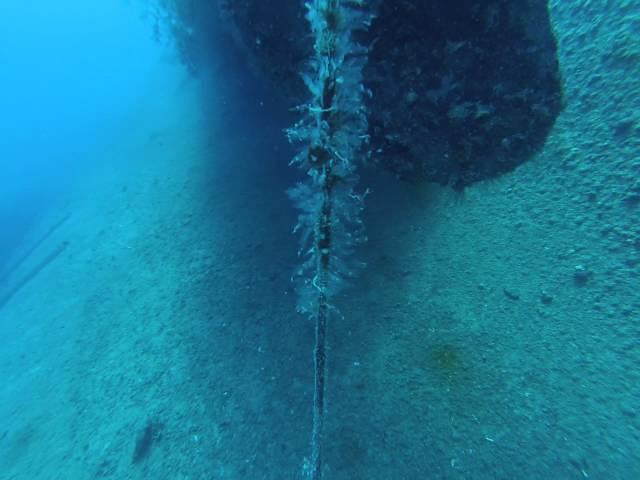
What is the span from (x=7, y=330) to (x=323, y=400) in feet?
23.0

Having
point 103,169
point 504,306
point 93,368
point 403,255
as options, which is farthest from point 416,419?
point 103,169

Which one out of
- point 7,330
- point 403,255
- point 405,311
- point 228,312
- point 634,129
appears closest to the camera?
point 634,129

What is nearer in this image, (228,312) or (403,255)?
(403,255)

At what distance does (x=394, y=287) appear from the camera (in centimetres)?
292

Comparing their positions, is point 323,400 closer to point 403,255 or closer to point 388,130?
point 403,255

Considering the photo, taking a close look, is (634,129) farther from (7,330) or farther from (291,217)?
(7,330)

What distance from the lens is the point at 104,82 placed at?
30625mm

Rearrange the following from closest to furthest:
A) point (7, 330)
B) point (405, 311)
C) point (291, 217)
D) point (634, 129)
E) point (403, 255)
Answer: point (634, 129), point (405, 311), point (403, 255), point (291, 217), point (7, 330)

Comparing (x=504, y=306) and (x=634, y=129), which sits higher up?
(x=634, y=129)

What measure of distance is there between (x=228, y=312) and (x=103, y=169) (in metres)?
8.73

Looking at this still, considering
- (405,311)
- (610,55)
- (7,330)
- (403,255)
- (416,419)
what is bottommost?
(7,330)

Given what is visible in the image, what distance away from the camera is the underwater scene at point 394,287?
1.92 metres

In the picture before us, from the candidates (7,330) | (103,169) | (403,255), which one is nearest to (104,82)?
(103,169)

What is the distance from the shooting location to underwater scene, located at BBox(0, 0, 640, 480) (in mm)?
1923
